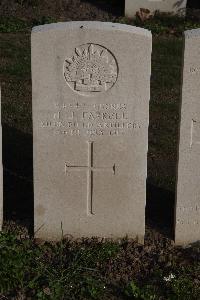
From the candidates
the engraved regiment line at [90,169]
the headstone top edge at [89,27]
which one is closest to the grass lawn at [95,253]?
the engraved regiment line at [90,169]

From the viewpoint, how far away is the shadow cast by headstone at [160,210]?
5.94 metres

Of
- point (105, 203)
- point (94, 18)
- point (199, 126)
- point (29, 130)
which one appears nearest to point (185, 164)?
point (199, 126)

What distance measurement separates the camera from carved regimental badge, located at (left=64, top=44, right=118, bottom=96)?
5.18 meters

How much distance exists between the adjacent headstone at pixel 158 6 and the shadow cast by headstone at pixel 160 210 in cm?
631

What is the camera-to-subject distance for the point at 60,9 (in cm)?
1255

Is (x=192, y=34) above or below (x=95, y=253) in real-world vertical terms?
above

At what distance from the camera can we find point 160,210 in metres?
6.23

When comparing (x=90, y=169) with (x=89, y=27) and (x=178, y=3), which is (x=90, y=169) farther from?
(x=178, y=3)

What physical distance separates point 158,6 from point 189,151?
24.2 ft

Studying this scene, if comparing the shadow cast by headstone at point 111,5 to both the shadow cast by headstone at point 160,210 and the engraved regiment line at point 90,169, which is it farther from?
the engraved regiment line at point 90,169

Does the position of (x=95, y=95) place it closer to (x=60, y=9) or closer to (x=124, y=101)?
(x=124, y=101)

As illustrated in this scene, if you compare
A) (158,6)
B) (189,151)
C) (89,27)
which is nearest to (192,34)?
(89,27)

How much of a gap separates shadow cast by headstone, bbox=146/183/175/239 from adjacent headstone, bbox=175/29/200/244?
0.65 ft

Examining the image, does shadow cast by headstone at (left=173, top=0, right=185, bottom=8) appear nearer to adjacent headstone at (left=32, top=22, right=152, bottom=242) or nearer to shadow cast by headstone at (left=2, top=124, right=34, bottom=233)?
shadow cast by headstone at (left=2, top=124, right=34, bottom=233)
